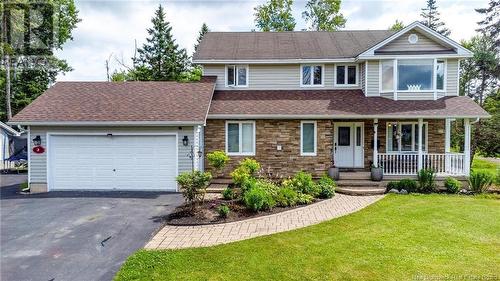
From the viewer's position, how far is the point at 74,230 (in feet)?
27.0

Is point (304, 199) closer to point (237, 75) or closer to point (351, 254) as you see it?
point (351, 254)

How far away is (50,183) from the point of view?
12.8 meters

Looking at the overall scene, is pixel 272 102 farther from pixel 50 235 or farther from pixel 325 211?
pixel 50 235

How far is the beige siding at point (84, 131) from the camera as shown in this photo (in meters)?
12.6

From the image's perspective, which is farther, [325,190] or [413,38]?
[413,38]

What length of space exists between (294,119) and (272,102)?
1.59 m

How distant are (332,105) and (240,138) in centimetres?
445

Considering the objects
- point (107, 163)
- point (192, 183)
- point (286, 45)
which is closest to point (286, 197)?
point (192, 183)

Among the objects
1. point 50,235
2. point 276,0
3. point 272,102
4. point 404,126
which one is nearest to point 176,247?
point 50,235

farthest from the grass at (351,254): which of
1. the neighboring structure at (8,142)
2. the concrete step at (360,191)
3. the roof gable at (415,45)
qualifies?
the neighboring structure at (8,142)

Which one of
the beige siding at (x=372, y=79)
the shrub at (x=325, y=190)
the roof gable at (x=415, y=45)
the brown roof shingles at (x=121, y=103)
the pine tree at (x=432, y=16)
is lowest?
the shrub at (x=325, y=190)

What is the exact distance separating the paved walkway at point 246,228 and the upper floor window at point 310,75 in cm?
784

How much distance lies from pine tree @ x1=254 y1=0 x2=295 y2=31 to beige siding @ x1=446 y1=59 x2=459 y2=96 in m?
18.3

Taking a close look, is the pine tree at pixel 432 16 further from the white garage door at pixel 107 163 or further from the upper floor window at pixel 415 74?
the white garage door at pixel 107 163
